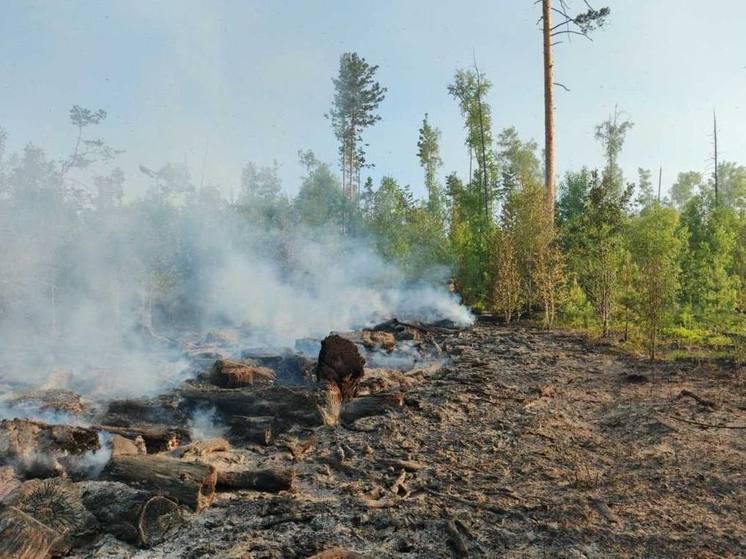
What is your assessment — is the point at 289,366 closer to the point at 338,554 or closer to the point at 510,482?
the point at 510,482

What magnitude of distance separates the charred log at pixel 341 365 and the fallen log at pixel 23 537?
15.6ft

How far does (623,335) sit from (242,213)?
79.7 feet

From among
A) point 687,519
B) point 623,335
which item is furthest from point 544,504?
point 623,335

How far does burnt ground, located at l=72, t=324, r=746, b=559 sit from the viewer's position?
12.0ft

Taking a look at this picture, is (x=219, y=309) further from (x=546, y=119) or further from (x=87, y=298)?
(x=546, y=119)

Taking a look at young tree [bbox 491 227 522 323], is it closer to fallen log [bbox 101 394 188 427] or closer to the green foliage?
the green foliage

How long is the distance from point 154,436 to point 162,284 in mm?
19398

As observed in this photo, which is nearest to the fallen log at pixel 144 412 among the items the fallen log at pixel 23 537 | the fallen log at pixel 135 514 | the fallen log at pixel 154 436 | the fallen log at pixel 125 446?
the fallen log at pixel 154 436

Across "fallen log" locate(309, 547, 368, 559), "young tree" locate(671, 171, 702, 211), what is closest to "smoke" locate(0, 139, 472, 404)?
"fallen log" locate(309, 547, 368, 559)

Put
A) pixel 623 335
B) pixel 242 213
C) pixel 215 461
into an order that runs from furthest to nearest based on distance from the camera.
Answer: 1. pixel 242 213
2. pixel 623 335
3. pixel 215 461

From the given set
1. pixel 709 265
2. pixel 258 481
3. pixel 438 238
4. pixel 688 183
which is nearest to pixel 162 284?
pixel 438 238

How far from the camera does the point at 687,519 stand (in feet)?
13.2

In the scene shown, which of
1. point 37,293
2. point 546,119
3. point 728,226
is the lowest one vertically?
point 37,293

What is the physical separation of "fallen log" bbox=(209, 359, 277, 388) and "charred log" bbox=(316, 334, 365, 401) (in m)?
1.39
